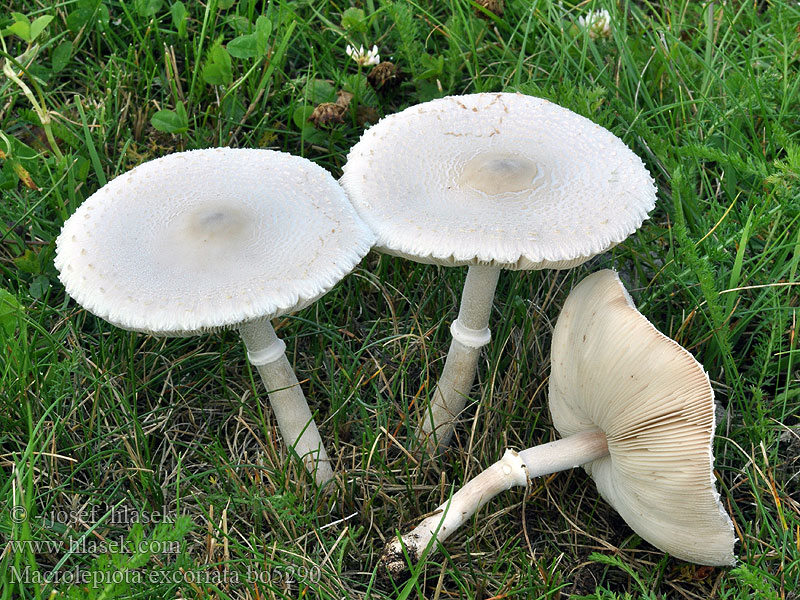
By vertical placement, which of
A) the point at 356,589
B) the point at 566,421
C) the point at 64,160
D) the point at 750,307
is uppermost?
the point at 64,160

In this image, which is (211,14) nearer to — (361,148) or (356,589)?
(361,148)

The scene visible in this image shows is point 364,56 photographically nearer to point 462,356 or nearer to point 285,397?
point 462,356

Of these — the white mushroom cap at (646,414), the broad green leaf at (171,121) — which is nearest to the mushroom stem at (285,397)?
the white mushroom cap at (646,414)

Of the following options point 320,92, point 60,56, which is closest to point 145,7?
point 60,56

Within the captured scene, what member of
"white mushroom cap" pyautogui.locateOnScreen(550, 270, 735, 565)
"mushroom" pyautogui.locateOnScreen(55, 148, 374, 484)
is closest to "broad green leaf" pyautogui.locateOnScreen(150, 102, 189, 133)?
"mushroom" pyautogui.locateOnScreen(55, 148, 374, 484)

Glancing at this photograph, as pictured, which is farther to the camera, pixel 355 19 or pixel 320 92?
pixel 355 19

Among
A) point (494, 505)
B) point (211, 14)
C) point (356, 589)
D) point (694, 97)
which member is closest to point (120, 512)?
point (356, 589)

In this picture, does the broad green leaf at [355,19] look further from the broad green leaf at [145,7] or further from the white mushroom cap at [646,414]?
the white mushroom cap at [646,414]

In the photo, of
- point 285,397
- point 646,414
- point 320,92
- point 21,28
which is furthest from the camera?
point 320,92
